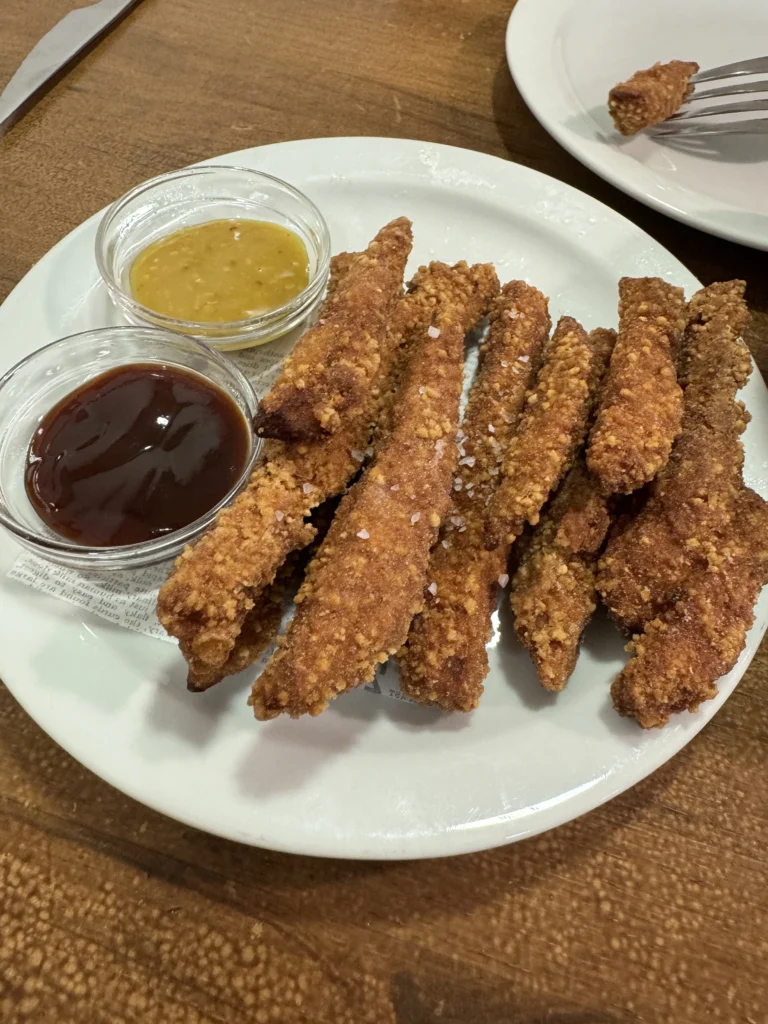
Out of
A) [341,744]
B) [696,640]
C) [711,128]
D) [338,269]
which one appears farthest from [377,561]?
[711,128]

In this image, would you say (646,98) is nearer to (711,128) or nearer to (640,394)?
(711,128)

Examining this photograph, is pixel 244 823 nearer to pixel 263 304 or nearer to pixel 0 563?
pixel 0 563

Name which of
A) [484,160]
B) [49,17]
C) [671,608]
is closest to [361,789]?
[671,608]

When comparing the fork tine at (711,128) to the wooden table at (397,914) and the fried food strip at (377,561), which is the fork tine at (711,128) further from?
the wooden table at (397,914)

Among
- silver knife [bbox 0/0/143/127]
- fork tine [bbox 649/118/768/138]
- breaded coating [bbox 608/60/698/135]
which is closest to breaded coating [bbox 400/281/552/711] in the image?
breaded coating [bbox 608/60/698/135]

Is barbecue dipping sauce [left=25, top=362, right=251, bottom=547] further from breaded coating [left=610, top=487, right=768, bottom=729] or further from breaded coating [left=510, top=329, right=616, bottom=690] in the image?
breaded coating [left=610, top=487, right=768, bottom=729]

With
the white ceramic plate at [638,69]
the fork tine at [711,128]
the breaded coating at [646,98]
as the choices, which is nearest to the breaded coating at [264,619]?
the white ceramic plate at [638,69]
